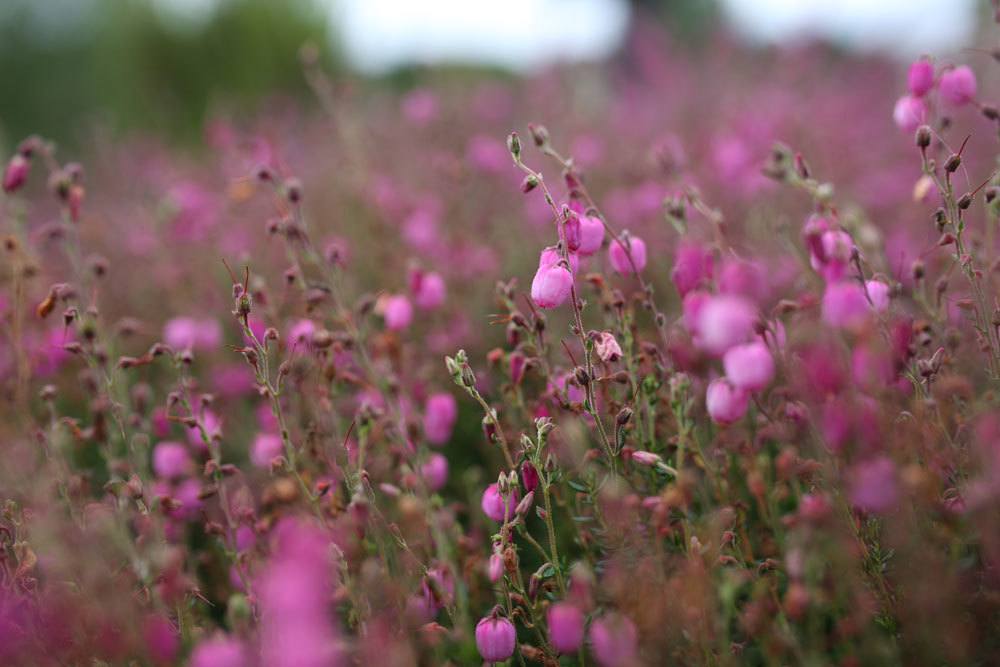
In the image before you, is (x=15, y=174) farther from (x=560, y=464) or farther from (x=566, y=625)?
(x=566, y=625)

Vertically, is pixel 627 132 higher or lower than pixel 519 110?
lower

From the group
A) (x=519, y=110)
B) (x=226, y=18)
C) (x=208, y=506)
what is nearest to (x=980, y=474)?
(x=208, y=506)

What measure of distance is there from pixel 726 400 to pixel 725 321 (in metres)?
0.23

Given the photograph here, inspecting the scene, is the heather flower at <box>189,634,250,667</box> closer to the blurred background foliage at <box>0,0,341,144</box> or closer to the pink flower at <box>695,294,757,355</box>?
the pink flower at <box>695,294,757,355</box>

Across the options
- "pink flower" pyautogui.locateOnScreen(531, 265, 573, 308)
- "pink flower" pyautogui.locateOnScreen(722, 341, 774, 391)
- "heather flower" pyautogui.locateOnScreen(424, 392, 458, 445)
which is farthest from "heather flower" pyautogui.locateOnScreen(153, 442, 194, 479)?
"pink flower" pyautogui.locateOnScreen(722, 341, 774, 391)

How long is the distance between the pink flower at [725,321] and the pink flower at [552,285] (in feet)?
1.00

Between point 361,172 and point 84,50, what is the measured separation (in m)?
16.3

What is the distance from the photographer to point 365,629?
134 cm

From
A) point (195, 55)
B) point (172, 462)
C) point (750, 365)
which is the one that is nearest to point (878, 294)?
point (750, 365)

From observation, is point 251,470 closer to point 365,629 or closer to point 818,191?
point 365,629

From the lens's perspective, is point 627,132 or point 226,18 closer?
point 627,132

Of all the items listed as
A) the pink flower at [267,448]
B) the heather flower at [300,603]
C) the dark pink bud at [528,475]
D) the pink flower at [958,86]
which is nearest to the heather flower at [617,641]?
the dark pink bud at [528,475]

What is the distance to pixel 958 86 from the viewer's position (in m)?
1.69

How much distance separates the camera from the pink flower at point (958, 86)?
1688mm
